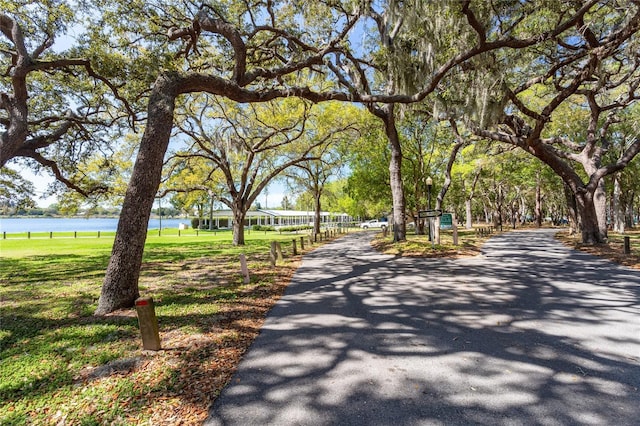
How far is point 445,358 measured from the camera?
3627mm

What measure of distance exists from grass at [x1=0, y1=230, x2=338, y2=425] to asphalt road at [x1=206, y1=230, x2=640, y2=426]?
40 centimetres

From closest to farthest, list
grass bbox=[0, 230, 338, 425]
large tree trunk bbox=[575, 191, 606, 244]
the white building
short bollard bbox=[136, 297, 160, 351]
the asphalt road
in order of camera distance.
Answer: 1. the asphalt road
2. grass bbox=[0, 230, 338, 425]
3. short bollard bbox=[136, 297, 160, 351]
4. large tree trunk bbox=[575, 191, 606, 244]
5. the white building

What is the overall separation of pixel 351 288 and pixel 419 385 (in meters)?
4.25

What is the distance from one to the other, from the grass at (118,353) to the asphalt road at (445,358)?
15.6 inches

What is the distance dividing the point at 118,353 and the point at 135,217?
255 cm

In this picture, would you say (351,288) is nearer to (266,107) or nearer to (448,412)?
(448,412)

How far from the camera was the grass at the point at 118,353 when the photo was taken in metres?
2.86

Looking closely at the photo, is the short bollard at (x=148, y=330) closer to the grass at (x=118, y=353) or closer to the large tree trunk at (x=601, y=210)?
the grass at (x=118, y=353)

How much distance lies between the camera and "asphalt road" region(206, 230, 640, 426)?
2660mm

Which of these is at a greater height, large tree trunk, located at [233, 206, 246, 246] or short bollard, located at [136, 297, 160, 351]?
large tree trunk, located at [233, 206, 246, 246]

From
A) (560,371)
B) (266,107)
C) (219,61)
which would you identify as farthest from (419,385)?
(266,107)

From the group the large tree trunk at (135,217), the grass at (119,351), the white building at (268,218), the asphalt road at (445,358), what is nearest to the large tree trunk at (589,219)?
the asphalt road at (445,358)

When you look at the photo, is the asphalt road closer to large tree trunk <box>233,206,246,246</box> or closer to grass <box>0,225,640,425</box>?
grass <box>0,225,640,425</box>

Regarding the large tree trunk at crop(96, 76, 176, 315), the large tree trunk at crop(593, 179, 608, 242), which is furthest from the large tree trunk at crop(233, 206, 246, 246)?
the large tree trunk at crop(593, 179, 608, 242)
